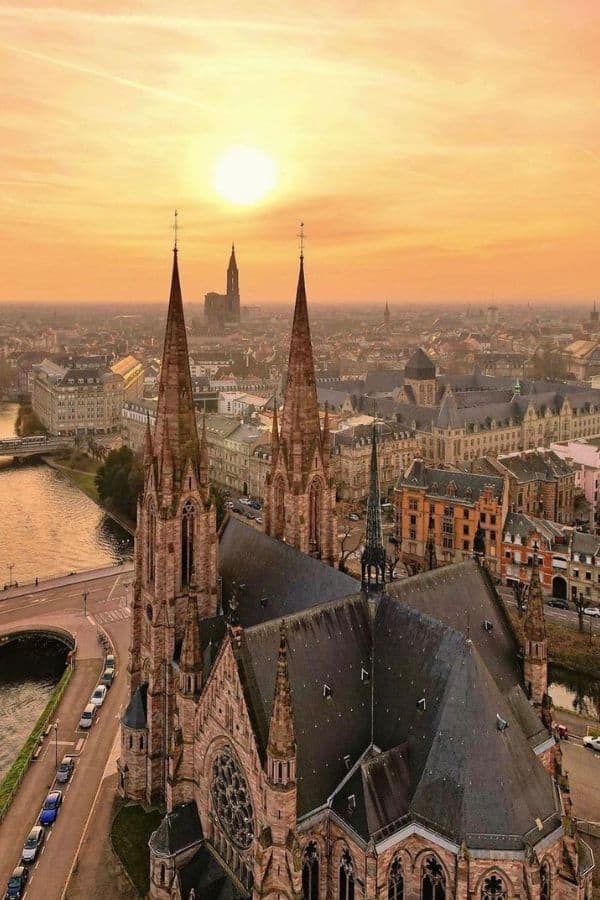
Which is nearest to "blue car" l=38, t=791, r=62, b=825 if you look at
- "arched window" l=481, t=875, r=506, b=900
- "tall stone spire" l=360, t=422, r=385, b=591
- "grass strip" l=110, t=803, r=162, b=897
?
"grass strip" l=110, t=803, r=162, b=897

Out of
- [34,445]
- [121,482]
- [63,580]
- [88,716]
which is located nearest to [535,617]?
[88,716]

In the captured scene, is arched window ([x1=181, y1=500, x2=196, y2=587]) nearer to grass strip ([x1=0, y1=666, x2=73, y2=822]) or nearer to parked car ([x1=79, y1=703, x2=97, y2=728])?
parked car ([x1=79, y1=703, x2=97, y2=728])

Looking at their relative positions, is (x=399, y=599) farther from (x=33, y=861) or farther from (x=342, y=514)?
(x=342, y=514)

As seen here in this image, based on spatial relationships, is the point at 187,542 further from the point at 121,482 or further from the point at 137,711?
the point at 121,482

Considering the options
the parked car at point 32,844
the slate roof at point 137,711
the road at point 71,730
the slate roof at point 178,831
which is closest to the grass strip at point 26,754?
the road at point 71,730

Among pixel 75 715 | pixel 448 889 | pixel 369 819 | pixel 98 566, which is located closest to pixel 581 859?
pixel 448 889

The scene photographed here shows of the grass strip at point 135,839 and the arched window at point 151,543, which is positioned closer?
the grass strip at point 135,839

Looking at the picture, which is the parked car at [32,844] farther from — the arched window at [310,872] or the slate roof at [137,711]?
the arched window at [310,872]
